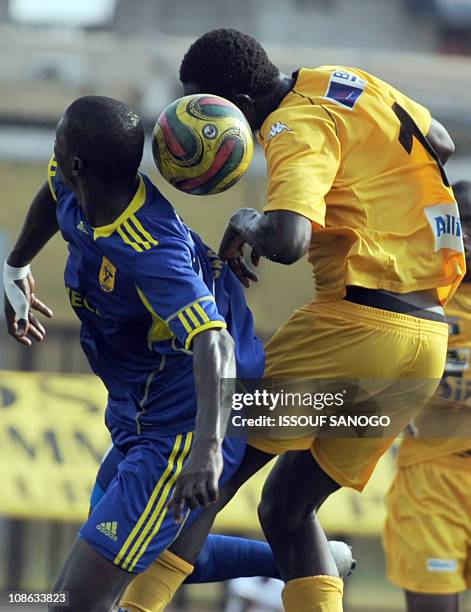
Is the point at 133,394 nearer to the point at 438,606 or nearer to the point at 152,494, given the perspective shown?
the point at 152,494

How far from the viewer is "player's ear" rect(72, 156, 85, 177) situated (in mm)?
4504

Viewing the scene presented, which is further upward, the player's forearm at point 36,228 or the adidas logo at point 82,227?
the adidas logo at point 82,227

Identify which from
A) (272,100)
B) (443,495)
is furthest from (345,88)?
(443,495)

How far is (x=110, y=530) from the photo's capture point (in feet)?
15.0

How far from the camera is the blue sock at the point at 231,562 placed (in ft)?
17.5

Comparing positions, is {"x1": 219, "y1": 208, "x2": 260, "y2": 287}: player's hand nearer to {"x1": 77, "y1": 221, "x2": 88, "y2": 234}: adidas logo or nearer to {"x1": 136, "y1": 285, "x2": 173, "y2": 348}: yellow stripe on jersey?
{"x1": 136, "y1": 285, "x2": 173, "y2": 348}: yellow stripe on jersey


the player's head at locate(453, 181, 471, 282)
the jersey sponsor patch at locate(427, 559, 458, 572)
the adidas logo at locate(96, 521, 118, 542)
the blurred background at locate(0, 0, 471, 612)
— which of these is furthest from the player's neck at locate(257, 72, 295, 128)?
the blurred background at locate(0, 0, 471, 612)

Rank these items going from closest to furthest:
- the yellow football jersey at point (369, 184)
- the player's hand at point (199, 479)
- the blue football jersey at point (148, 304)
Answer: the player's hand at point (199, 479), the blue football jersey at point (148, 304), the yellow football jersey at point (369, 184)

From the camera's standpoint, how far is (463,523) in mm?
6660

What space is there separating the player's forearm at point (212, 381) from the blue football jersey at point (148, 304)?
0.05m

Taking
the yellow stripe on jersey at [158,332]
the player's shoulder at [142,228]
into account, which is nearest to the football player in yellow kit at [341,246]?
the player's shoulder at [142,228]

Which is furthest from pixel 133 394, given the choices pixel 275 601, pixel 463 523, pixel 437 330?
pixel 275 601

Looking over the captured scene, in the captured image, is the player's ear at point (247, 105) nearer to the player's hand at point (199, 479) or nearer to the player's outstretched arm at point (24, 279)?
the player's outstretched arm at point (24, 279)

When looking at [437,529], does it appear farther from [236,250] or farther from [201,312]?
[201,312]
